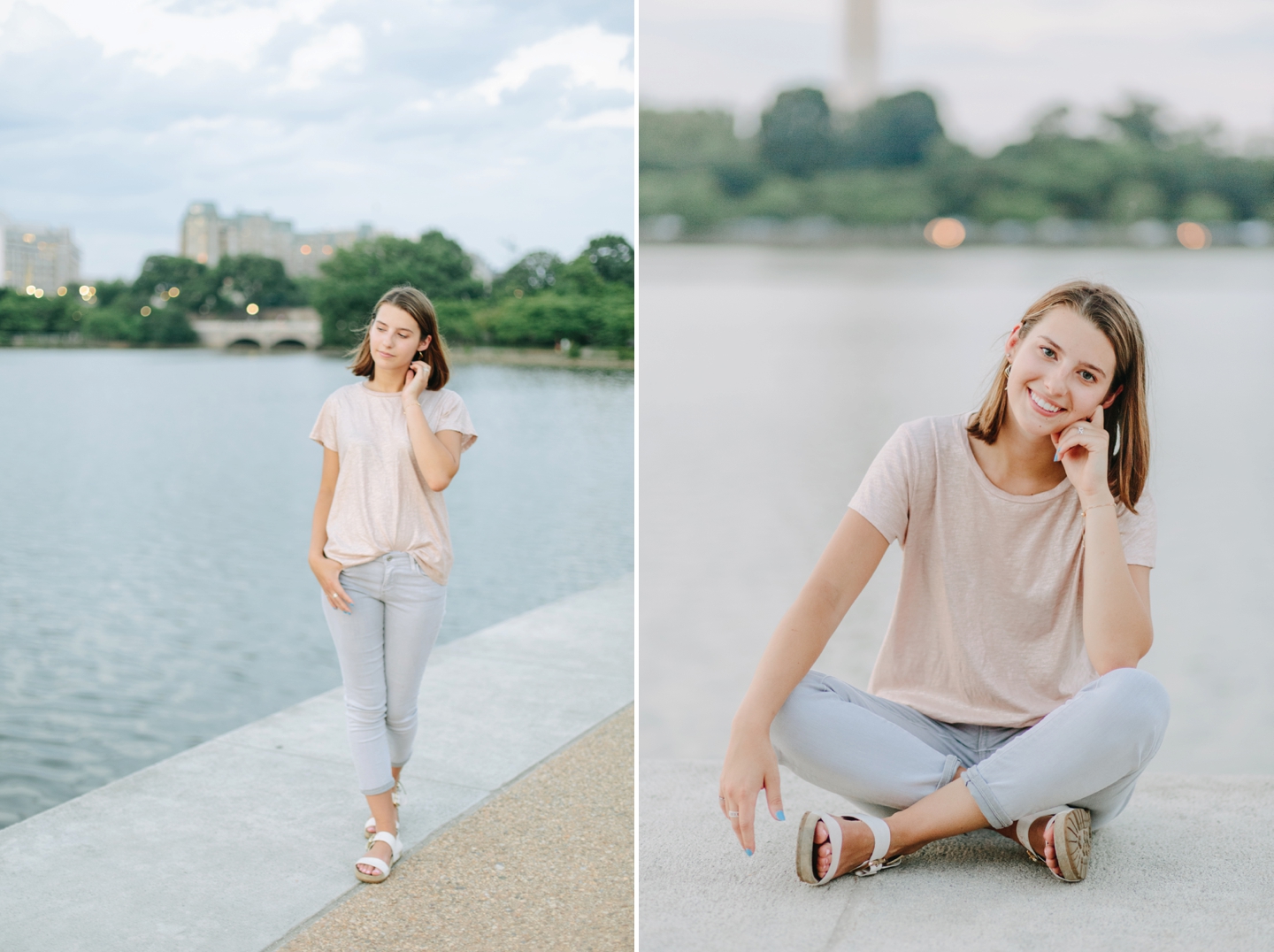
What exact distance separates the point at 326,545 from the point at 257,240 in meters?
36.6

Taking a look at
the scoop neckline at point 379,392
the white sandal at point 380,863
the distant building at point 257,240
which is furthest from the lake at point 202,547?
the distant building at point 257,240

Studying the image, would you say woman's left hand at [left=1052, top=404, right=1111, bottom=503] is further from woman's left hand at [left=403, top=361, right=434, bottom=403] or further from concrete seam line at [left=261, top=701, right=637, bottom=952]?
woman's left hand at [left=403, top=361, right=434, bottom=403]

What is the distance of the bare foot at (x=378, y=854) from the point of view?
2074 mm

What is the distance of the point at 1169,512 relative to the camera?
27.8 ft

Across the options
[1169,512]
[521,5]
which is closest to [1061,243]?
[521,5]

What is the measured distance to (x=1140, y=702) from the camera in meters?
1.68

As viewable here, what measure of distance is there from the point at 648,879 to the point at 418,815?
0.69 meters

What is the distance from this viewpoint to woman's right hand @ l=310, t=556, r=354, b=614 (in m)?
2.04

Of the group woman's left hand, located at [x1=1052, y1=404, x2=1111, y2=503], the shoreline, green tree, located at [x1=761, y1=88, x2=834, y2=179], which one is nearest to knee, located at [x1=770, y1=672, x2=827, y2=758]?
woman's left hand, located at [x1=1052, y1=404, x2=1111, y2=503]

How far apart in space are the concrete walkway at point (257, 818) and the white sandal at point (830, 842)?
78 centimetres

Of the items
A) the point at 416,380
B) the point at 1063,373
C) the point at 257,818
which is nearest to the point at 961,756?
the point at 1063,373

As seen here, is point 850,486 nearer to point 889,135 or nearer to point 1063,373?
point 1063,373

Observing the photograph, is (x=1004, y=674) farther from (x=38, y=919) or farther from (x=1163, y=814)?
(x=38, y=919)

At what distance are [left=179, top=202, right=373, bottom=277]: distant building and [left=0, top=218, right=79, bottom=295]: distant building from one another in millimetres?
3617
